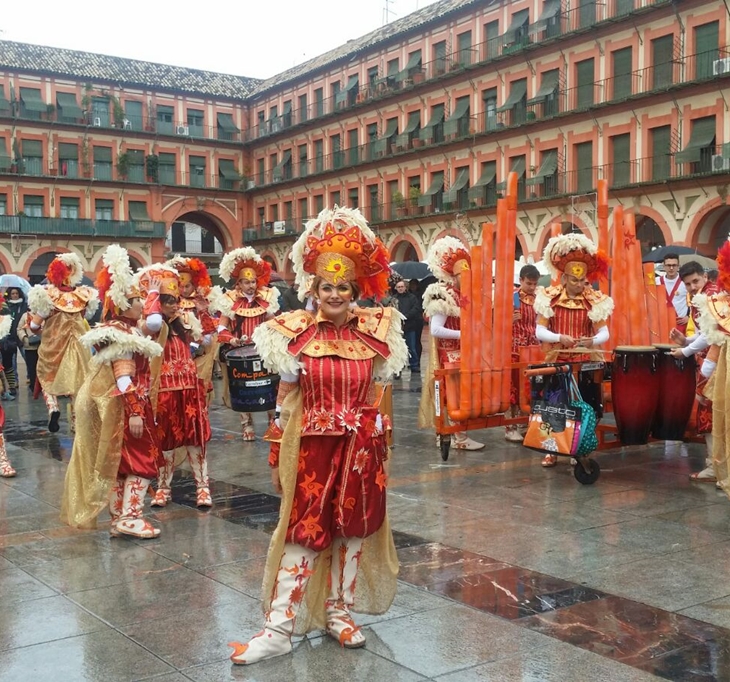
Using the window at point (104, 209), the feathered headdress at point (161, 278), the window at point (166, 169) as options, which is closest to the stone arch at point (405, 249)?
the window at point (166, 169)

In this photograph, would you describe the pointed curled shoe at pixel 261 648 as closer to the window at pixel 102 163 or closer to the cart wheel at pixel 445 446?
the cart wheel at pixel 445 446

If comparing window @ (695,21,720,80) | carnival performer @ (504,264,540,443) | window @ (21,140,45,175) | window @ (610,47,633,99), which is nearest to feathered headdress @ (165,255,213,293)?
carnival performer @ (504,264,540,443)

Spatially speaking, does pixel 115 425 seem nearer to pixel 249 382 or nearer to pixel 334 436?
pixel 334 436

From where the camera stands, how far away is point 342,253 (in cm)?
463

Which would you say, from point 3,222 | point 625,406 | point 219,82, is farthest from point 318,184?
point 625,406

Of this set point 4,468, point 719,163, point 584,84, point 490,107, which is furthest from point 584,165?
point 4,468

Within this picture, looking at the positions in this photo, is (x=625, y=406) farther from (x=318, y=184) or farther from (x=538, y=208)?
(x=318, y=184)

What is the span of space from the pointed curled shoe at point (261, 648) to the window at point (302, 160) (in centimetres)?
4948

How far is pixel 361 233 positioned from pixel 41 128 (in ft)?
166

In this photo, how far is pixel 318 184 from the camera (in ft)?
170

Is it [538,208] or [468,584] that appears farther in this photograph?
[538,208]

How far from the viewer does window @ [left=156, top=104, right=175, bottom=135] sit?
54.8 meters

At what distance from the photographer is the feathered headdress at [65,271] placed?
11.9 meters

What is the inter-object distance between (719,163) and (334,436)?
1121 inches
